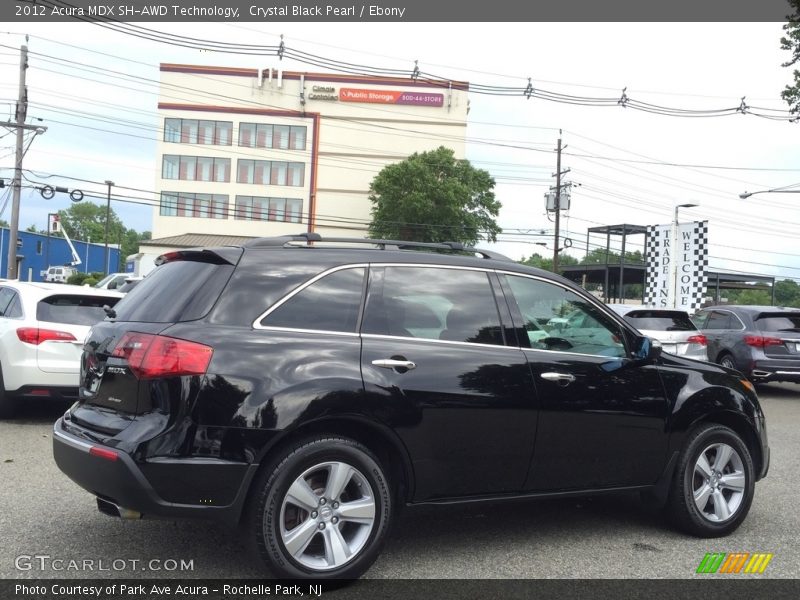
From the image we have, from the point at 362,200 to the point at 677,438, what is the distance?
2667 inches

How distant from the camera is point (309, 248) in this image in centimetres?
430

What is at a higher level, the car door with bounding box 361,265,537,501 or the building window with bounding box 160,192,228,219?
the building window with bounding box 160,192,228,219

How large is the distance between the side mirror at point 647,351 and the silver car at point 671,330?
7.30m

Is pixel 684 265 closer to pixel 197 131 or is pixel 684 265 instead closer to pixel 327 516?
pixel 327 516

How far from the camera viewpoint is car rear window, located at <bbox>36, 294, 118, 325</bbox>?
8.59 metres

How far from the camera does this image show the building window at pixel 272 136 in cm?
7050

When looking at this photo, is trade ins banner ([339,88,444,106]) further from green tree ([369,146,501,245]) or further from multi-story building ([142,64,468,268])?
green tree ([369,146,501,245])

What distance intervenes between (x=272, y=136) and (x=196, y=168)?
7580 mm

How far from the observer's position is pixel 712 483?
507cm

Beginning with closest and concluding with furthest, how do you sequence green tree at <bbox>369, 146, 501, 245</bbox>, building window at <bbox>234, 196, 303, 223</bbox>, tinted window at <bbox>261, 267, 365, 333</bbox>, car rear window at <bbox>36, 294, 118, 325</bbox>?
tinted window at <bbox>261, 267, 365, 333</bbox>
car rear window at <bbox>36, 294, 118, 325</bbox>
green tree at <bbox>369, 146, 501, 245</bbox>
building window at <bbox>234, 196, 303, 223</bbox>

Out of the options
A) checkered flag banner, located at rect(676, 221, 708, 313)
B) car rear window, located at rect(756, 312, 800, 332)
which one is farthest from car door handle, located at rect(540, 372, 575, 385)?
A: checkered flag banner, located at rect(676, 221, 708, 313)

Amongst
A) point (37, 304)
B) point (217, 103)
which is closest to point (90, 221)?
point (217, 103)

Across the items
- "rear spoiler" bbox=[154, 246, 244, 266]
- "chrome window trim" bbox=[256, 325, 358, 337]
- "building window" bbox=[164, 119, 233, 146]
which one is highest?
"building window" bbox=[164, 119, 233, 146]

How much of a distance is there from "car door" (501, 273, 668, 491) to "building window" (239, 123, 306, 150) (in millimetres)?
68403
